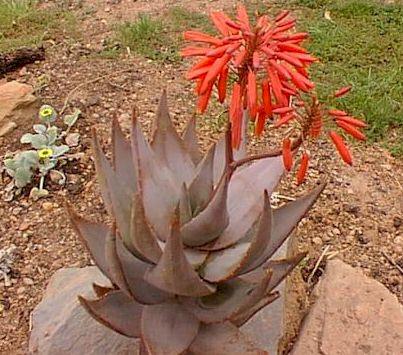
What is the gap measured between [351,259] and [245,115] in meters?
1.33

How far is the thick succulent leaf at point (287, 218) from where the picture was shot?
2436mm

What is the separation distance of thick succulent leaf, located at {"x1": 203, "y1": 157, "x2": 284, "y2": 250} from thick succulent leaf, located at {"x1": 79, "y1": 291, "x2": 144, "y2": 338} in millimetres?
310

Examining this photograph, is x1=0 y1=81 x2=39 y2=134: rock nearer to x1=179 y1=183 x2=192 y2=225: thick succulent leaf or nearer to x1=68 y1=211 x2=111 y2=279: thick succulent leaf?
x1=68 y1=211 x2=111 y2=279: thick succulent leaf

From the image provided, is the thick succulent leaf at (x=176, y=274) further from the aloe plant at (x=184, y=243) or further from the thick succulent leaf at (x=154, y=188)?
the thick succulent leaf at (x=154, y=188)

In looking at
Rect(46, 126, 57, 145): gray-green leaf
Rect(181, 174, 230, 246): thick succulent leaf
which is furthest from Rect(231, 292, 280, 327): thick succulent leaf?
Rect(46, 126, 57, 145): gray-green leaf

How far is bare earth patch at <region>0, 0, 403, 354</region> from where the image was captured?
3334mm

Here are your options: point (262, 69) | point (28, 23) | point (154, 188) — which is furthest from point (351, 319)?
point (28, 23)

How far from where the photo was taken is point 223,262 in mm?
2385

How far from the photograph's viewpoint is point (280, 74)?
80.4 inches

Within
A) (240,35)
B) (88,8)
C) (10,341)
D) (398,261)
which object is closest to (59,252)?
(10,341)

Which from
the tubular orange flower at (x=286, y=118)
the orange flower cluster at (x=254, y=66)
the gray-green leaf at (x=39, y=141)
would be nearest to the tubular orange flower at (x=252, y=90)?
the orange flower cluster at (x=254, y=66)

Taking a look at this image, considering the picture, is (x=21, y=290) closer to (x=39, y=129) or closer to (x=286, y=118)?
(x=39, y=129)

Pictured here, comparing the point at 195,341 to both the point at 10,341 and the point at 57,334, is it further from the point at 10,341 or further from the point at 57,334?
the point at 10,341

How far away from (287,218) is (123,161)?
500 millimetres
